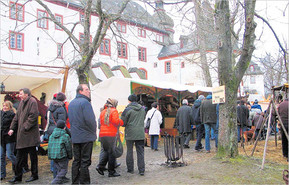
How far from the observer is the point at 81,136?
4.87m

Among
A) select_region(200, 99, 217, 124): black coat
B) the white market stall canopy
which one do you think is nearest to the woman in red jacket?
select_region(200, 99, 217, 124): black coat

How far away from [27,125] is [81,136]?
1235 mm

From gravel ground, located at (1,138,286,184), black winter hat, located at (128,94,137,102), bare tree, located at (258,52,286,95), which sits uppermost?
bare tree, located at (258,52,286,95)

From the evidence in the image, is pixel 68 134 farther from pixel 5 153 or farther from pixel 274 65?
pixel 274 65

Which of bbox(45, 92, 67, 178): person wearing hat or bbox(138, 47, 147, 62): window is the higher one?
bbox(138, 47, 147, 62): window

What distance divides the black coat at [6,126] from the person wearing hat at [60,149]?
117 centimetres

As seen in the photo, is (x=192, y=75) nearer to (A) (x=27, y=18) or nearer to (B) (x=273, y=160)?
(A) (x=27, y=18)

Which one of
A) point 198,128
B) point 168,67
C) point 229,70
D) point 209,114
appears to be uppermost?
point 168,67

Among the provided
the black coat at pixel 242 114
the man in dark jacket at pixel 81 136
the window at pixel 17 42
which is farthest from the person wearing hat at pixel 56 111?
the window at pixel 17 42

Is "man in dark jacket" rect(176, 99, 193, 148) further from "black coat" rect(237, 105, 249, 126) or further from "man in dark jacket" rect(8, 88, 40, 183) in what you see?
"man in dark jacket" rect(8, 88, 40, 183)

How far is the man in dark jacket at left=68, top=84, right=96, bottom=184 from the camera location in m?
4.89

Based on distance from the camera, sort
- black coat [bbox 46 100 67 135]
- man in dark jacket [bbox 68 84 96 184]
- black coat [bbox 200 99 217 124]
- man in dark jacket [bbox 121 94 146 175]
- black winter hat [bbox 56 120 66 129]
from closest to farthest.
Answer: man in dark jacket [bbox 68 84 96 184] → black winter hat [bbox 56 120 66 129] → black coat [bbox 46 100 67 135] → man in dark jacket [bbox 121 94 146 175] → black coat [bbox 200 99 217 124]

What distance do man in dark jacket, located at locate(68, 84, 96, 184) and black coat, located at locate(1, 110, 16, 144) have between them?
180 cm

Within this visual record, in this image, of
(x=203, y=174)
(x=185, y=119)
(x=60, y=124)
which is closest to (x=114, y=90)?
(x=185, y=119)
